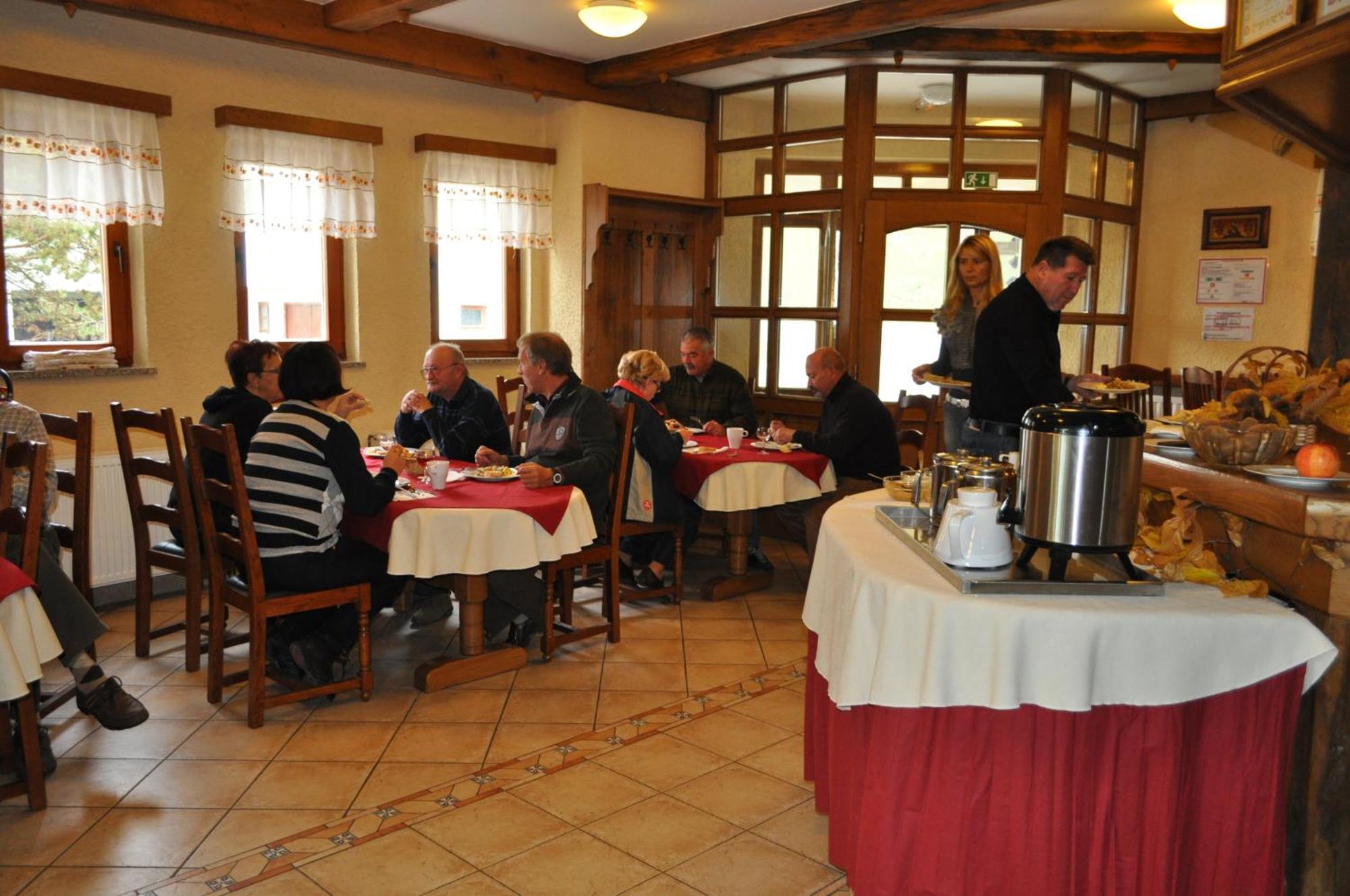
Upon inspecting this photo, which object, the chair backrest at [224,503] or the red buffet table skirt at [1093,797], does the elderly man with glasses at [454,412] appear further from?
the red buffet table skirt at [1093,797]

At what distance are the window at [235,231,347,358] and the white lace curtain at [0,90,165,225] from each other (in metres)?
0.51

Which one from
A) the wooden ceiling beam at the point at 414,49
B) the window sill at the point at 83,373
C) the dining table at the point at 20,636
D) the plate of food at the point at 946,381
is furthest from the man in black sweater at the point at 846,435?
the dining table at the point at 20,636

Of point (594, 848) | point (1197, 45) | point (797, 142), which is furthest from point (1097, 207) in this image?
point (594, 848)

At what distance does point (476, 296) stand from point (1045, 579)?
465 centimetres

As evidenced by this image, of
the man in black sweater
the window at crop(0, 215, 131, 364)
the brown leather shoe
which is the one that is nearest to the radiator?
the window at crop(0, 215, 131, 364)

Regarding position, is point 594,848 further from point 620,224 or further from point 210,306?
point 620,224

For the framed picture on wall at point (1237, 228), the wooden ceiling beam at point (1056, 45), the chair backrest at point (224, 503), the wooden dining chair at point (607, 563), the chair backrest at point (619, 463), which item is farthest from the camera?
the framed picture on wall at point (1237, 228)

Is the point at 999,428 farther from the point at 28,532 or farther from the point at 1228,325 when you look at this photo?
the point at 1228,325

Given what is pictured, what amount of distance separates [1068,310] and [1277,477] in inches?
175

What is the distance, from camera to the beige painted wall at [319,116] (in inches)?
175

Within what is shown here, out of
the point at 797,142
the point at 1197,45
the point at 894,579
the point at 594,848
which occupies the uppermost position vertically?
the point at 1197,45

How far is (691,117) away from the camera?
20.8 feet

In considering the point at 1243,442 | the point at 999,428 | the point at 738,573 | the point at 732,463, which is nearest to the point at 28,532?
the point at 732,463
